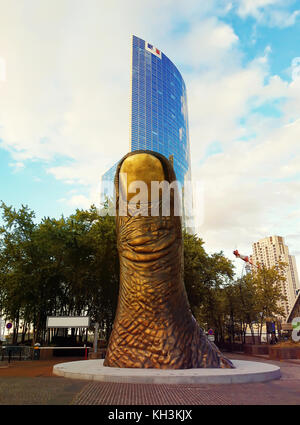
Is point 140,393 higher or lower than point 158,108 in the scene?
lower

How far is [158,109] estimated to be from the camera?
87.0m

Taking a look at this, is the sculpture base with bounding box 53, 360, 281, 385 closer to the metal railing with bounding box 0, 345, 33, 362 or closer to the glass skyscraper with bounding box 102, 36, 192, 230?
the metal railing with bounding box 0, 345, 33, 362

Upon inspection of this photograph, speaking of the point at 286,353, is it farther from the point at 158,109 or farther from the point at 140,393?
the point at 158,109

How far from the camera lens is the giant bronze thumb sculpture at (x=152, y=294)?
1013 centimetres

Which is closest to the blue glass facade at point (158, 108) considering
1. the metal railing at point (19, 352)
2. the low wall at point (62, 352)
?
the low wall at point (62, 352)

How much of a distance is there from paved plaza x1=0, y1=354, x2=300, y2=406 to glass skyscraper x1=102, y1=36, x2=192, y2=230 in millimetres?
71886

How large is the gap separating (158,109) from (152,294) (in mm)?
82080

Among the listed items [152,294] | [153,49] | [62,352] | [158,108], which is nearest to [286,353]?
[152,294]

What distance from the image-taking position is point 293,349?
2033cm

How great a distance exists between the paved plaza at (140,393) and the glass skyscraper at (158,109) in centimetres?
7189

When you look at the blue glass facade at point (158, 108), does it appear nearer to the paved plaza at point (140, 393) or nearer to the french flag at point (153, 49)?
the french flag at point (153, 49)

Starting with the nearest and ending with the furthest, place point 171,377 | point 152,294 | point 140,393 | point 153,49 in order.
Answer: point 140,393
point 171,377
point 152,294
point 153,49

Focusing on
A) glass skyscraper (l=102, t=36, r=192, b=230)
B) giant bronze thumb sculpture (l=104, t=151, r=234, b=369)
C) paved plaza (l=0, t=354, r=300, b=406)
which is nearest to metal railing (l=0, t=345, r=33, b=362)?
giant bronze thumb sculpture (l=104, t=151, r=234, b=369)
